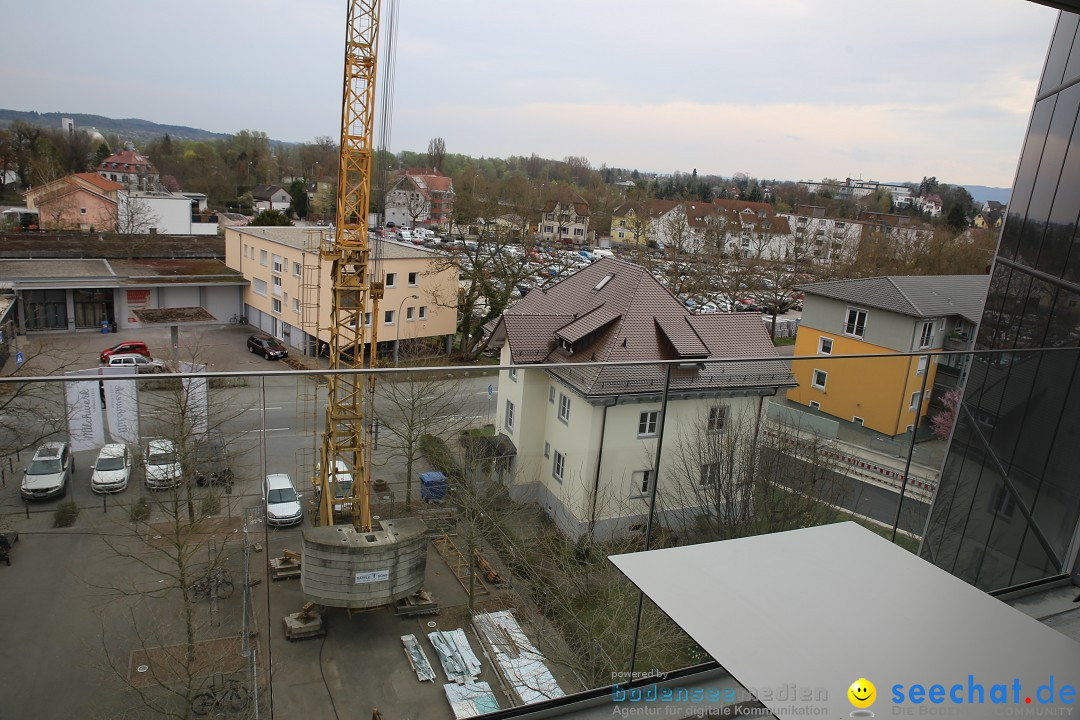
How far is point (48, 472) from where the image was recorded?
1.71 meters

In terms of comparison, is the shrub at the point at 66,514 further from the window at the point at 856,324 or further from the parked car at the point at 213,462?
the window at the point at 856,324

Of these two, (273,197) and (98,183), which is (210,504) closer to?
(98,183)

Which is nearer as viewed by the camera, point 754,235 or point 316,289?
point 316,289

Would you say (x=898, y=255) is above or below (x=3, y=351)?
above

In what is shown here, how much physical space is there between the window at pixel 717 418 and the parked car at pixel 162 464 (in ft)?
5.53

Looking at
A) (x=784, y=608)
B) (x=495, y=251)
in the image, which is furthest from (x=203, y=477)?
(x=495, y=251)

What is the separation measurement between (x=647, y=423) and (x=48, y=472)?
1.69 meters

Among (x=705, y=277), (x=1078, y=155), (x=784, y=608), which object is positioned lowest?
(x=705, y=277)

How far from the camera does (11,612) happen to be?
1.63 metres

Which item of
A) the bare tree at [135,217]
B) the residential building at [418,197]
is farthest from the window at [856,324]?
the residential building at [418,197]

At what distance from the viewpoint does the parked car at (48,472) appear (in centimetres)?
167

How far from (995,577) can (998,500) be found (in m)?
0.39

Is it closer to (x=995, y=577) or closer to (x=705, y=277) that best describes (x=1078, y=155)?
(x=995, y=577)

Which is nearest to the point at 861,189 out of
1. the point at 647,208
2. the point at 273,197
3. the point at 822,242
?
the point at 647,208
